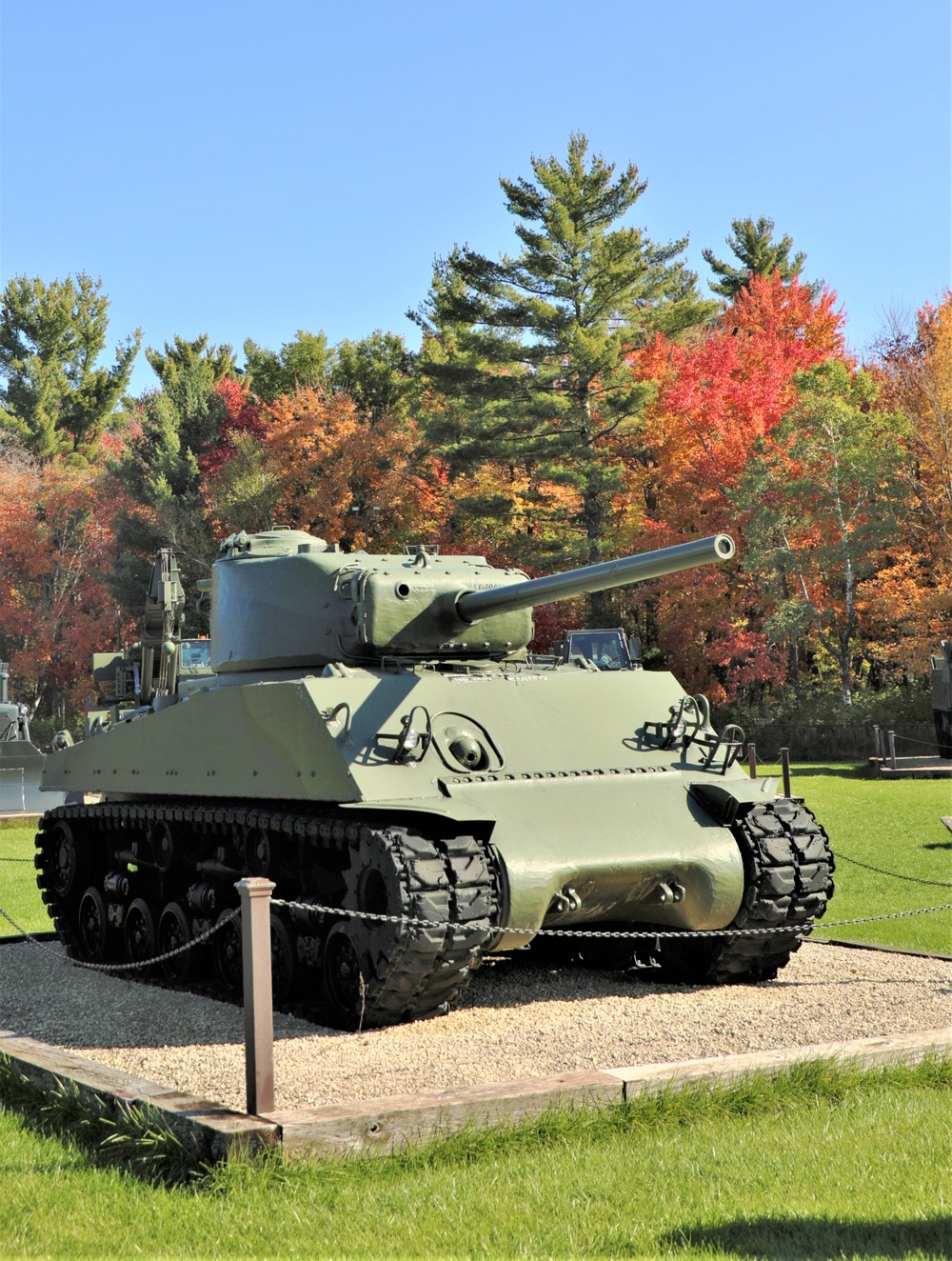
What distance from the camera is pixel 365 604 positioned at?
32.7 ft

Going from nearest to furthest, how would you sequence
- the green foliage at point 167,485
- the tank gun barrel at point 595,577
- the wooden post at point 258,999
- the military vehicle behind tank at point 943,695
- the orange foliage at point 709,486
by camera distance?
the wooden post at point 258,999
the tank gun barrel at point 595,577
the military vehicle behind tank at point 943,695
the orange foliage at point 709,486
the green foliage at point 167,485

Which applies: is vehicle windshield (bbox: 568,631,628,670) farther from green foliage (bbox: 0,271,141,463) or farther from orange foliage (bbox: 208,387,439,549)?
green foliage (bbox: 0,271,141,463)

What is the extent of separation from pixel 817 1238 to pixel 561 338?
3150 cm

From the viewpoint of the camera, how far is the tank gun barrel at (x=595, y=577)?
27.6 ft

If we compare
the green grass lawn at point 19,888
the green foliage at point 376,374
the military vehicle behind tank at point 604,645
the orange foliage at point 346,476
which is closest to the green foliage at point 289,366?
the green foliage at point 376,374

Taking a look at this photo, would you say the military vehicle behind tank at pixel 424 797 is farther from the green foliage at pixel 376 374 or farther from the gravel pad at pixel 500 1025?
the green foliage at pixel 376 374

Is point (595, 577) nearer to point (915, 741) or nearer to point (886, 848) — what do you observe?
point (886, 848)

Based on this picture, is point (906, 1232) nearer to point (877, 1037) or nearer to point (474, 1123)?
point (474, 1123)

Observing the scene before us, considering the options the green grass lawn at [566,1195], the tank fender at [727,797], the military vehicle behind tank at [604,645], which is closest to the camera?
the green grass lawn at [566,1195]

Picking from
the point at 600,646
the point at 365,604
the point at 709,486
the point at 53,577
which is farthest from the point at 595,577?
the point at 53,577

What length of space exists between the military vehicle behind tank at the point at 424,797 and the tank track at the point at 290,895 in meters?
0.02

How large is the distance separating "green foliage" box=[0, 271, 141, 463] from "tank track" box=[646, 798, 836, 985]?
157 feet

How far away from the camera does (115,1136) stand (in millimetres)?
6281

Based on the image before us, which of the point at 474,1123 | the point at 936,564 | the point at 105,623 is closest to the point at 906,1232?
the point at 474,1123
